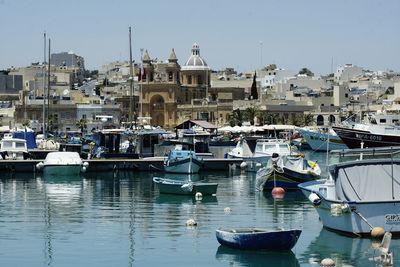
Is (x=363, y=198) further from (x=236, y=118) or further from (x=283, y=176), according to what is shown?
(x=236, y=118)

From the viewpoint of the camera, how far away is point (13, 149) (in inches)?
2156

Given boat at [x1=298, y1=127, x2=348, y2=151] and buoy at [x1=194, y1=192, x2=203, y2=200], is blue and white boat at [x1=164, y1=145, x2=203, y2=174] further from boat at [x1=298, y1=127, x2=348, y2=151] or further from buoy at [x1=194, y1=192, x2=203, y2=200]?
boat at [x1=298, y1=127, x2=348, y2=151]

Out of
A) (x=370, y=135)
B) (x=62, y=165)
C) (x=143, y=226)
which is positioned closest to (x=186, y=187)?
(x=143, y=226)

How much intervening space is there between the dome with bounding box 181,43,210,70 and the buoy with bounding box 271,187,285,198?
348 ft

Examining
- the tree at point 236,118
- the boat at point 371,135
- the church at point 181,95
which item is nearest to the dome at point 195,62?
the church at point 181,95

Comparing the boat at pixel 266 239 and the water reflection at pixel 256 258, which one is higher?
the boat at pixel 266 239

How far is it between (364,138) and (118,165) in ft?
75.0

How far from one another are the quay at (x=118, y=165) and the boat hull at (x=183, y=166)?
2.52 m

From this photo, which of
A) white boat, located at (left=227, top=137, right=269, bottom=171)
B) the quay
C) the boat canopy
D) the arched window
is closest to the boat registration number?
the boat canopy

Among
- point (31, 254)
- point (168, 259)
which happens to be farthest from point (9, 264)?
point (168, 259)

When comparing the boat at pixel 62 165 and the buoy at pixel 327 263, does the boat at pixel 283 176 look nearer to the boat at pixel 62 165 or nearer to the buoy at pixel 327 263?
the boat at pixel 62 165

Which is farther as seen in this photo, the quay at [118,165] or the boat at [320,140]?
the boat at [320,140]

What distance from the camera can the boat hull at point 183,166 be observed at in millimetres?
49531

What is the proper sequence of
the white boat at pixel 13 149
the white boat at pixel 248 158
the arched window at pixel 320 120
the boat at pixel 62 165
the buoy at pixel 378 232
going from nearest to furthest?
the buoy at pixel 378 232, the boat at pixel 62 165, the white boat at pixel 248 158, the white boat at pixel 13 149, the arched window at pixel 320 120
